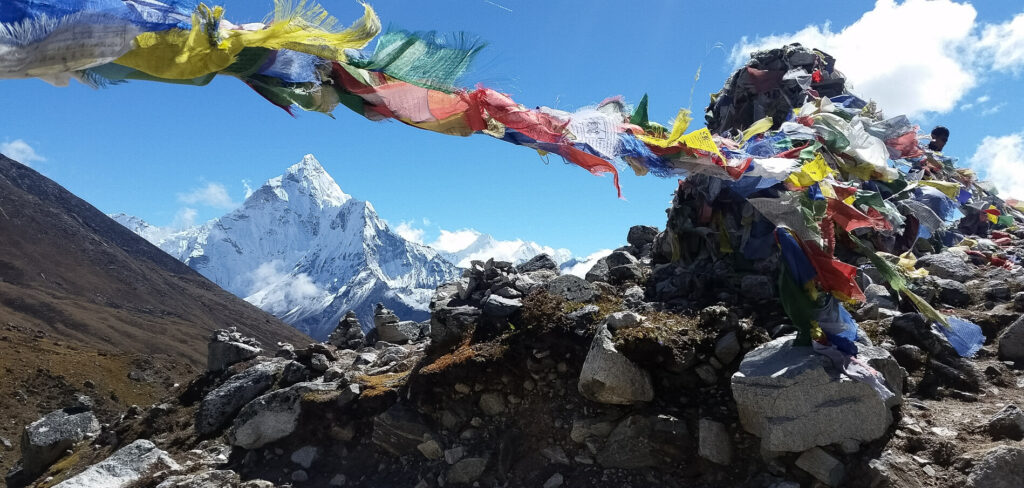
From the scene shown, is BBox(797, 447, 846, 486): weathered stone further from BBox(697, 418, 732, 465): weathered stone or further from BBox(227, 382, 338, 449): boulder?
BBox(227, 382, 338, 449): boulder

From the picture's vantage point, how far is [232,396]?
9414 mm

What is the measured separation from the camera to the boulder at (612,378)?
6578 millimetres

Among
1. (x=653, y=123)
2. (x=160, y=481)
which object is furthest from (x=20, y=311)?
(x=653, y=123)

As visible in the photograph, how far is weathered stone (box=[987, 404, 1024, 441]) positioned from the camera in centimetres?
523

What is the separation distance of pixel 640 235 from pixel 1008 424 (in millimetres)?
10144

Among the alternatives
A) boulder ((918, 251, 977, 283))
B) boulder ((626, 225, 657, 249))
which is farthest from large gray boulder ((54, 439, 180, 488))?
boulder ((918, 251, 977, 283))

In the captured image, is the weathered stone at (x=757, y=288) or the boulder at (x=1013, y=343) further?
the weathered stone at (x=757, y=288)

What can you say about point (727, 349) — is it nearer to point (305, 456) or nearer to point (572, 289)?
point (572, 289)

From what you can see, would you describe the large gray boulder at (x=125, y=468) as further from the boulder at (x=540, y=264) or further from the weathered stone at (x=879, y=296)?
the weathered stone at (x=879, y=296)

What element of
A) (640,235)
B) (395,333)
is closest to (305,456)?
(395,333)

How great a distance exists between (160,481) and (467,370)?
401 cm

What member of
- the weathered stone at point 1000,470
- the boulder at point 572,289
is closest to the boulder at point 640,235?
the boulder at point 572,289

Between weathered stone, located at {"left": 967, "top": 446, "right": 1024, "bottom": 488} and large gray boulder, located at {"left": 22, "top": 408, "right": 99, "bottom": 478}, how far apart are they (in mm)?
12595

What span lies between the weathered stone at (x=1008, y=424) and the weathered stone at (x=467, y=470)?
4.67 m
